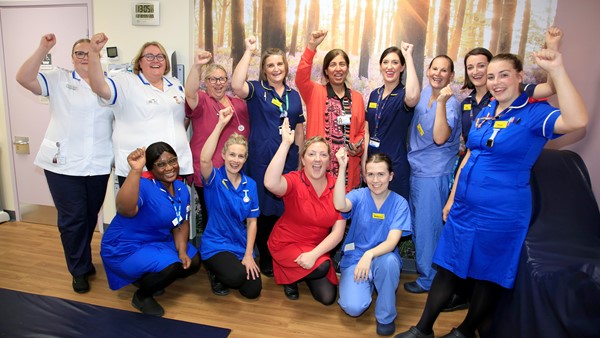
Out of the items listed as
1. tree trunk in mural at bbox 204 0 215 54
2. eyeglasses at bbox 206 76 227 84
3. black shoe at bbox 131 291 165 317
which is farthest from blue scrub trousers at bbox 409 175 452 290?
tree trunk in mural at bbox 204 0 215 54

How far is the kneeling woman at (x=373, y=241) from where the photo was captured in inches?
93.3

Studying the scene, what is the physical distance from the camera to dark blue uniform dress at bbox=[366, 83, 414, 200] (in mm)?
2713

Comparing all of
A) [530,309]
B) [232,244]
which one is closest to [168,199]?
[232,244]

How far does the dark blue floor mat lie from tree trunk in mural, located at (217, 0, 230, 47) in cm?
215

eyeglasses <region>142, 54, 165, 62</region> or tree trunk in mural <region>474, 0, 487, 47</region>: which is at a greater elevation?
tree trunk in mural <region>474, 0, 487, 47</region>

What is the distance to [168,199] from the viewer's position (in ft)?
8.16

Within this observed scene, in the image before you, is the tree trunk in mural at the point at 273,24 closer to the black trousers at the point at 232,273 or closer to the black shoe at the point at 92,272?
the black trousers at the point at 232,273

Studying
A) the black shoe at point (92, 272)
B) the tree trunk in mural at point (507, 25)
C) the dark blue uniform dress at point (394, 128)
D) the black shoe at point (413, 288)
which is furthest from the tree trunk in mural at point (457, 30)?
the black shoe at point (92, 272)

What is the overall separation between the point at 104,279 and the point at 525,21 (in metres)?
3.47

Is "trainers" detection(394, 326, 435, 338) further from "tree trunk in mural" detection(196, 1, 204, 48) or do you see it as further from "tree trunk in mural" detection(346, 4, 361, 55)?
"tree trunk in mural" detection(196, 1, 204, 48)

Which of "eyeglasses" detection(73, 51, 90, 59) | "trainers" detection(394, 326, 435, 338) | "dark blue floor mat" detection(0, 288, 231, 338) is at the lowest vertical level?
"dark blue floor mat" detection(0, 288, 231, 338)

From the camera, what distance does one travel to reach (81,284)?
270 cm

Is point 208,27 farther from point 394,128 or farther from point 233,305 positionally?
point 233,305

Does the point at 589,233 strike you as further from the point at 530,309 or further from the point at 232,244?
the point at 232,244
